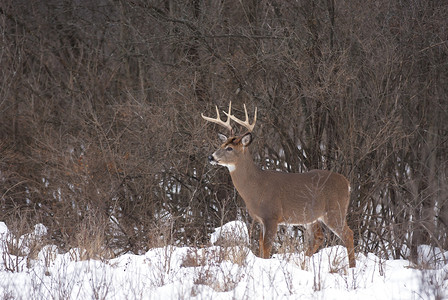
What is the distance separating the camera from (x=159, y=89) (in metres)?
11.2

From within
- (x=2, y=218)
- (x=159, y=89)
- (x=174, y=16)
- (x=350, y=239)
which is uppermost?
(x=174, y=16)

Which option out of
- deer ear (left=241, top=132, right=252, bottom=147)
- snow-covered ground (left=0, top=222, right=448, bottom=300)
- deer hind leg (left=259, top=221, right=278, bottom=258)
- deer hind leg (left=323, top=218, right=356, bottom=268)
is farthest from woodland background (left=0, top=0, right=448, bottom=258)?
snow-covered ground (left=0, top=222, right=448, bottom=300)

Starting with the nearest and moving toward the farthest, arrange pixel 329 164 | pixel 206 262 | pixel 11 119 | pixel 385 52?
pixel 206 262 → pixel 385 52 → pixel 329 164 → pixel 11 119

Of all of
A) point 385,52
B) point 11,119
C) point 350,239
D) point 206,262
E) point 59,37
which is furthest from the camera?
point 59,37

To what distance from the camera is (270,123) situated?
10516 mm

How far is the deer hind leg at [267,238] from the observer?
7.92 m

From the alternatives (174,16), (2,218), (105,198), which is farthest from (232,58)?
(2,218)

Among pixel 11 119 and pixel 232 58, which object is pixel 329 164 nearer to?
pixel 232 58

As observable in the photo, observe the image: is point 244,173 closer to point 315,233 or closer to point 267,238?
point 267,238

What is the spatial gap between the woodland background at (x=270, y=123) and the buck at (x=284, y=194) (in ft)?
4.89

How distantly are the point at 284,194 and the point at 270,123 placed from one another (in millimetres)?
2411

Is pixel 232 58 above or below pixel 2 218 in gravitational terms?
above

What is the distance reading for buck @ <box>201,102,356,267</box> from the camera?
321 inches

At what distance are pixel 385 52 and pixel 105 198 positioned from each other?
16.2 ft
